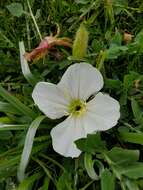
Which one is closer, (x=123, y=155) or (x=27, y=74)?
(x=123, y=155)

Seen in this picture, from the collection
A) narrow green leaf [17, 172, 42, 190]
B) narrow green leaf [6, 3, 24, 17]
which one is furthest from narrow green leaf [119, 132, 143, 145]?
narrow green leaf [6, 3, 24, 17]

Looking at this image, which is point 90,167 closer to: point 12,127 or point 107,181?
point 107,181

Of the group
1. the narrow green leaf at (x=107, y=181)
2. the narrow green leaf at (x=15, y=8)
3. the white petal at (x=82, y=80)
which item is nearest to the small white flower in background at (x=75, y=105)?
the white petal at (x=82, y=80)

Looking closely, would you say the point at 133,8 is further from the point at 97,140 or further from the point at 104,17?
the point at 97,140

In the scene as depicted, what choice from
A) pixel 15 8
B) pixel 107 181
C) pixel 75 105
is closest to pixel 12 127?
pixel 75 105

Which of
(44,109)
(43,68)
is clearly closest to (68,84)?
(44,109)

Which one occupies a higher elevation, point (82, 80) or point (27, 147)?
point (82, 80)

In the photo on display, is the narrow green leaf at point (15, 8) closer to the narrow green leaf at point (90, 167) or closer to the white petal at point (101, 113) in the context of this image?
the white petal at point (101, 113)

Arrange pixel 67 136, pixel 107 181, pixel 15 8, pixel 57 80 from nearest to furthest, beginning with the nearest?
pixel 107 181, pixel 67 136, pixel 57 80, pixel 15 8
